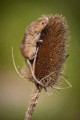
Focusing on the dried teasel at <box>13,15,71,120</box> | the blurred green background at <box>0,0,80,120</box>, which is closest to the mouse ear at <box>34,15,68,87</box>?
the dried teasel at <box>13,15,71,120</box>

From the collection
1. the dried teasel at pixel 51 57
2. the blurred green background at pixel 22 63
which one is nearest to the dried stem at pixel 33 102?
the dried teasel at pixel 51 57

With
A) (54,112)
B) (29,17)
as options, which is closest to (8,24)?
(29,17)

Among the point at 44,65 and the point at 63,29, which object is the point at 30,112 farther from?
the point at 63,29

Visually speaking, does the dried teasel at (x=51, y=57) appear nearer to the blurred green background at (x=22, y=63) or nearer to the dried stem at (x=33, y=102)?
the dried stem at (x=33, y=102)

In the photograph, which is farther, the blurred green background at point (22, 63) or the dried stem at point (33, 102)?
the blurred green background at point (22, 63)

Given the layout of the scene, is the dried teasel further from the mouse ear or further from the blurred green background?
the blurred green background

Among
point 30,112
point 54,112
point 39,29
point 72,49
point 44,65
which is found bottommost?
point 54,112

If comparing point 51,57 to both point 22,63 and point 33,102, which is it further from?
point 22,63
